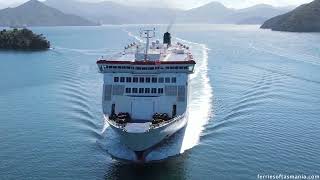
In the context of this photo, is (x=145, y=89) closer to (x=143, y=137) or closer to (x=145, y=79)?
(x=145, y=79)

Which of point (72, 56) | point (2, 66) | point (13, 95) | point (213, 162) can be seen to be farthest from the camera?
point (72, 56)

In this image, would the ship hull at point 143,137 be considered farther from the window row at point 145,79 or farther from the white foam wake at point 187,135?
the window row at point 145,79

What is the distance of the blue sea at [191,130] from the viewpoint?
1911 inches

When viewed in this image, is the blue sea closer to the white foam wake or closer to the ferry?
the white foam wake

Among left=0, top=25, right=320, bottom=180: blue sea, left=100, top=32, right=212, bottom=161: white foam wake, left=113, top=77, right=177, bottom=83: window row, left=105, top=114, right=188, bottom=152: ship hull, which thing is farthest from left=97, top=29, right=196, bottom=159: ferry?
left=105, top=114, right=188, bottom=152: ship hull

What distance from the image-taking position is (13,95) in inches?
3196

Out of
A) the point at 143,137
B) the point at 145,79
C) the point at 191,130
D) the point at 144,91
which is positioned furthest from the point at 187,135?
the point at 143,137

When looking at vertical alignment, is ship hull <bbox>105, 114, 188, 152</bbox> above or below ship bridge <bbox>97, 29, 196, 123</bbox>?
below

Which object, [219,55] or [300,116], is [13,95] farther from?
[219,55]

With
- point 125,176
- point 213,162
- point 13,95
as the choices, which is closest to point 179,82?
point 213,162

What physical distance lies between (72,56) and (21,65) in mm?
16763

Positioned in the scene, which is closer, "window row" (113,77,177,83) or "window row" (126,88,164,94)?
"window row" (126,88,164,94)

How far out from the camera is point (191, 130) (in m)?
60.1

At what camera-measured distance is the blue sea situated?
159 ft
